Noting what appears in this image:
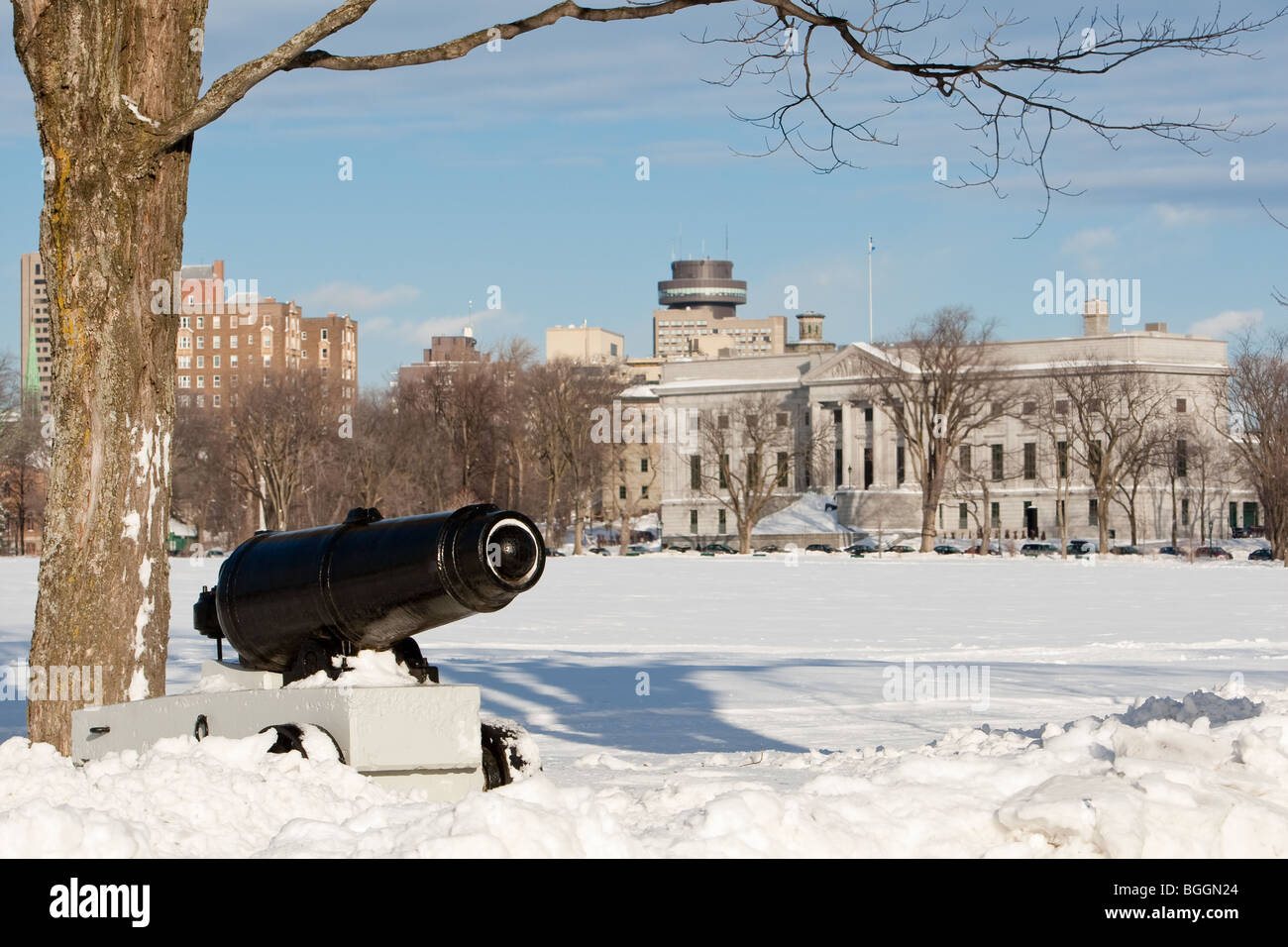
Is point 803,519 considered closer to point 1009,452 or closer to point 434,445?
point 1009,452

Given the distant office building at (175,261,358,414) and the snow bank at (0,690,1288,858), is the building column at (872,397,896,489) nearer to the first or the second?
the distant office building at (175,261,358,414)

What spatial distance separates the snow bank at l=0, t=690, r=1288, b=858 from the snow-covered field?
1 cm

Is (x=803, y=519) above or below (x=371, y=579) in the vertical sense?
below

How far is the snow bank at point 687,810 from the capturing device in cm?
Result: 501

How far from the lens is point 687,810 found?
575 centimetres

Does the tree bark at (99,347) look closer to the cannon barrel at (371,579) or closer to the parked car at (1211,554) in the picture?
the cannon barrel at (371,579)

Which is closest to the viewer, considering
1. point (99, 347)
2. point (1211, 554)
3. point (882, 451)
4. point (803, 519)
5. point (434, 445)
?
point (99, 347)

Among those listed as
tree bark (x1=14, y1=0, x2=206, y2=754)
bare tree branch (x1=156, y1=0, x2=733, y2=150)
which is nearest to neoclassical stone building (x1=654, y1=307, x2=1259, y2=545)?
bare tree branch (x1=156, y1=0, x2=733, y2=150)

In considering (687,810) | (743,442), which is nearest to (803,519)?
(743,442)

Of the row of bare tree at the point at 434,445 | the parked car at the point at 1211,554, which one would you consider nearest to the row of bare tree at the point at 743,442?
the row of bare tree at the point at 434,445

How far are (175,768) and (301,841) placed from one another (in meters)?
0.76

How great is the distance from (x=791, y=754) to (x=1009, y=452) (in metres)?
A: 98.2

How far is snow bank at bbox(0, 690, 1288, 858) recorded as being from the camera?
16.4ft
